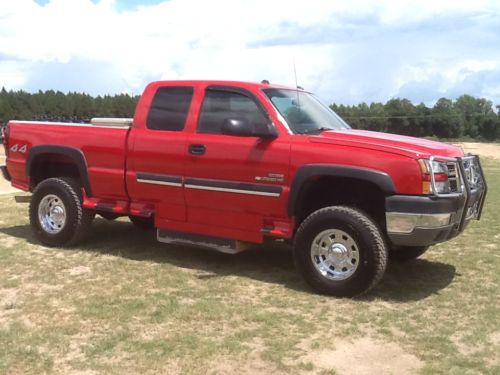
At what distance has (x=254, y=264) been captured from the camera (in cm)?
655

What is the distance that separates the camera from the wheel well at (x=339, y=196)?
5520 millimetres

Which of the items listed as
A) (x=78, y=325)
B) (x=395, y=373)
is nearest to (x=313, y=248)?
(x=395, y=373)

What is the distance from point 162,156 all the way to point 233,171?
0.84 meters

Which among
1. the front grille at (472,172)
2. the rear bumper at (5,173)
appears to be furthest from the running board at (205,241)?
the rear bumper at (5,173)

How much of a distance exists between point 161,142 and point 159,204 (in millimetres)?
658

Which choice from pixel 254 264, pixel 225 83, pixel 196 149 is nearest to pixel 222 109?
pixel 225 83

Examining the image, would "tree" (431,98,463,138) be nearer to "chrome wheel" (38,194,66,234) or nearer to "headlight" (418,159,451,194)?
"chrome wheel" (38,194,66,234)

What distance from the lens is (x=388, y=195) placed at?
513 centimetres

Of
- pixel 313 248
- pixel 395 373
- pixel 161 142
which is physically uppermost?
pixel 161 142

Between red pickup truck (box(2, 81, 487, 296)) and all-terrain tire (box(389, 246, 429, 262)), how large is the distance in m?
0.02

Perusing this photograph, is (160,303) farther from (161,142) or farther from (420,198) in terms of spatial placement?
(420,198)

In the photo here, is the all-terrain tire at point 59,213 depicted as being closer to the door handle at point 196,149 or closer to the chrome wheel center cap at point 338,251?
the door handle at point 196,149

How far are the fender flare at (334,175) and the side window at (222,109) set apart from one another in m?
Result: 0.79

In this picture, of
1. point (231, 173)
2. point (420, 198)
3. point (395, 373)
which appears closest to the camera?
point (395, 373)
